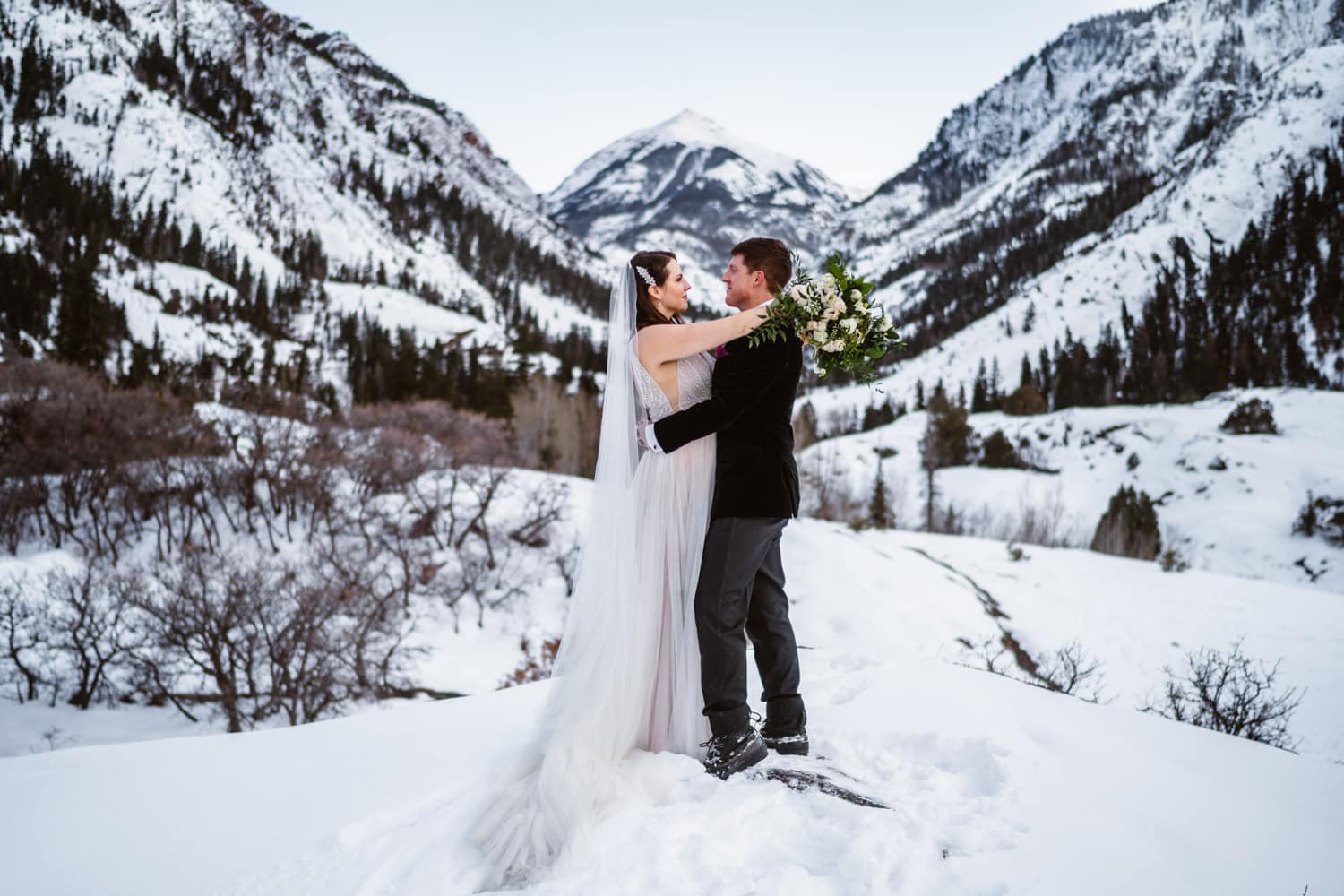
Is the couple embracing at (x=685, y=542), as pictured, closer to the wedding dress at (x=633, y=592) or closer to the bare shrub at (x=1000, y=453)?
the wedding dress at (x=633, y=592)

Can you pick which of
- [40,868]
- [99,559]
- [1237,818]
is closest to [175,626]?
[99,559]

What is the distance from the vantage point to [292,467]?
42.9 m

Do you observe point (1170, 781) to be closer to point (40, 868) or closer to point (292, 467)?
point (40, 868)

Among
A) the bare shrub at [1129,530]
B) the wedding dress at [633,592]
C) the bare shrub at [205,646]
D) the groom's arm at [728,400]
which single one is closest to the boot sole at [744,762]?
the wedding dress at [633,592]

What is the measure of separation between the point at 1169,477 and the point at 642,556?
58.6 metres

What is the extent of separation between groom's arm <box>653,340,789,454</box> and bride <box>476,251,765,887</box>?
173 mm

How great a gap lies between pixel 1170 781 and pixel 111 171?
14605 centimetres

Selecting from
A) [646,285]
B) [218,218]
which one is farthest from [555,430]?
[218,218]

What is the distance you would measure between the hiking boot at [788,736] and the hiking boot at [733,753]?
20cm

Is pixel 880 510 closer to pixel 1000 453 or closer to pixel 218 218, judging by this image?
pixel 1000 453

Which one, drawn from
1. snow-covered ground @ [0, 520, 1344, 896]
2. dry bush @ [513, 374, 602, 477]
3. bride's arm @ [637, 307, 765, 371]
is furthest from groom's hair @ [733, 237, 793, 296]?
dry bush @ [513, 374, 602, 477]

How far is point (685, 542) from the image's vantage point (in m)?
3.97

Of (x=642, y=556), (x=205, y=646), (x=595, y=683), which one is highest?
(x=642, y=556)

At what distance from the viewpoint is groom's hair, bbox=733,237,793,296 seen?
395cm
